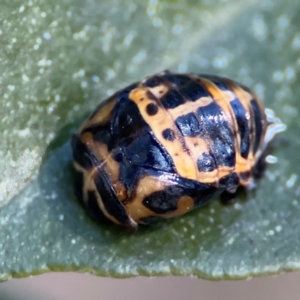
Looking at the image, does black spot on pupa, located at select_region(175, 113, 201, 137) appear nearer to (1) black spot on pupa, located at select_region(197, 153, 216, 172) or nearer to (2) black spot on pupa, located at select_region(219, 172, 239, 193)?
(1) black spot on pupa, located at select_region(197, 153, 216, 172)

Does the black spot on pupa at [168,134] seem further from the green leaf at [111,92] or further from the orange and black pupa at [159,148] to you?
the green leaf at [111,92]

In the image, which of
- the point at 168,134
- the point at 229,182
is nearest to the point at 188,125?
the point at 168,134

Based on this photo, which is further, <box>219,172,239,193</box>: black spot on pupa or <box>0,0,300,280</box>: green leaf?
<box>219,172,239,193</box>: black spot on pupa

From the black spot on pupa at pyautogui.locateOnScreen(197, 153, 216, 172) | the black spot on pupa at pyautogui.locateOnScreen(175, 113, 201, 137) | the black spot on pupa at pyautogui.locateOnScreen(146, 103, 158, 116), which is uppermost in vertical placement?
the black spot on pupa at pyautogui.locateOnScreen(146, 103, 158, 116)

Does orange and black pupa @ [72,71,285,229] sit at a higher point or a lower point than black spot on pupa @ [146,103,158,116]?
lower

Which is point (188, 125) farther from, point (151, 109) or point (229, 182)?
point (229, 182)

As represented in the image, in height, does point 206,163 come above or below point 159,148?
below

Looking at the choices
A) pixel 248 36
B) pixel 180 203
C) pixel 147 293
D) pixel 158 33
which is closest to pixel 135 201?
pixel 180 203

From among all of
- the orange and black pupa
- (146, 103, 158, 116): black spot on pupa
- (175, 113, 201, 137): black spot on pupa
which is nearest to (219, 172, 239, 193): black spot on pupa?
the orange and black pupa

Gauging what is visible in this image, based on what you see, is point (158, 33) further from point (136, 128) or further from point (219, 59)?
point (136, 128)
